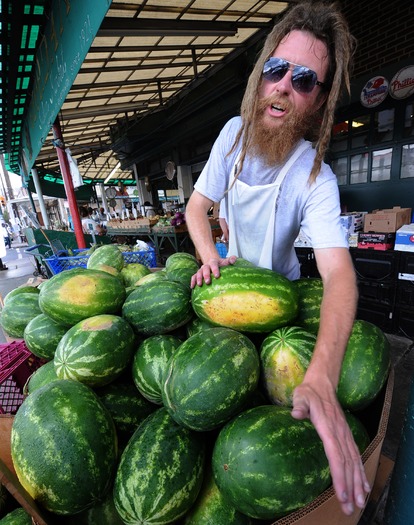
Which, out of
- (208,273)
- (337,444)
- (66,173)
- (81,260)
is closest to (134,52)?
(66,173)

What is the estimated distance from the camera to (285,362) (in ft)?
3.32

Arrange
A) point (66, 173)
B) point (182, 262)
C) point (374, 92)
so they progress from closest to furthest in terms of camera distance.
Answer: point (182, 262)
point (374, 92)
point (66, 173)

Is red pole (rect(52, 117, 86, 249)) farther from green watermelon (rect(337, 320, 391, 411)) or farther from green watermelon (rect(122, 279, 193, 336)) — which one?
green watermelon (rect(337, 320, 391, 411))

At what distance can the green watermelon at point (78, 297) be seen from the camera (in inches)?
55.1

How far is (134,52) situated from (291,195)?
17.3ft

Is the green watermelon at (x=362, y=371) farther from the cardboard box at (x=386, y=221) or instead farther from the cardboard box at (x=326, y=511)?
the cardboard box at (x=386, y=221)

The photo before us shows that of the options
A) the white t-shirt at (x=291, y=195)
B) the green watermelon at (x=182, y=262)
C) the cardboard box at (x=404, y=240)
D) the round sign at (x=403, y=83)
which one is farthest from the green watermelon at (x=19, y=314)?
the round sign at (x=403, y=83)

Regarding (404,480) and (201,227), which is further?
(201,227)

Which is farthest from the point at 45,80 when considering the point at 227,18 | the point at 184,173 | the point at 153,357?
the point at 184,173

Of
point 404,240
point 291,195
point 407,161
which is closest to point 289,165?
point 291,195

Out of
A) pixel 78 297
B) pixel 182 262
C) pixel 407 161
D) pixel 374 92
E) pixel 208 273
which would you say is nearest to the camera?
pixel 208 273

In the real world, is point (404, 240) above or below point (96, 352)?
below

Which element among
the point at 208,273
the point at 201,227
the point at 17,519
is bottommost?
the point at 17,519

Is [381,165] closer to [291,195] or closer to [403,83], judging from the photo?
[403,83]
